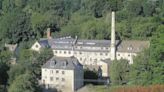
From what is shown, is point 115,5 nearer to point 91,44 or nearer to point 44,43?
point 91,44

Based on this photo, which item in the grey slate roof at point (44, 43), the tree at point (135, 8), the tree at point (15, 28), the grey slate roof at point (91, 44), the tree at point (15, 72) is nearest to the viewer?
the tree at point (15, 72)

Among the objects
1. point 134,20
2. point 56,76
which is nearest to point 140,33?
point 134,20

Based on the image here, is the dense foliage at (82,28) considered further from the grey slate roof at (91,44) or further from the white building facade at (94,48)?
the white building facade at (94,48)

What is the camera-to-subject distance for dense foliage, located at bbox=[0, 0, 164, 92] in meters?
30.1

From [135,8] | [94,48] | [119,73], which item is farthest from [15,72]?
[135,8]

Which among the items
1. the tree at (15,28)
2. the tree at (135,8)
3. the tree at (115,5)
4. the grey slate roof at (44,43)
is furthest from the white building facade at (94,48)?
the tree at (115,5)

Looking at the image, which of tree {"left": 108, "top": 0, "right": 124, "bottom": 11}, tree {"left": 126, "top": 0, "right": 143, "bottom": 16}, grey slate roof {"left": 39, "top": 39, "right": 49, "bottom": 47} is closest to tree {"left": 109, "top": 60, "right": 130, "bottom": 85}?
grey slate roof {"left": 39, "top": 39, "right": 49, "bottom": 47}

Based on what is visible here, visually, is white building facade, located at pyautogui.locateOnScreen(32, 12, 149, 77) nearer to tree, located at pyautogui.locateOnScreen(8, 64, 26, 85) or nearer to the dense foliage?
the dense foliage

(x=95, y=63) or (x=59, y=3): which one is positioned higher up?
(x=59, y=3)

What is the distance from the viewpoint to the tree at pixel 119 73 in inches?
1251

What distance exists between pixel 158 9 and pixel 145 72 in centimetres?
2035

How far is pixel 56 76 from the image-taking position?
31.8 m

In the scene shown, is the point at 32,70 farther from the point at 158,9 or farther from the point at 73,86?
the point at 158,9

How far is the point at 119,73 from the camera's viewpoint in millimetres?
32188
